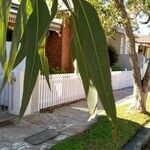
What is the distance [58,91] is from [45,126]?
91.7 inches

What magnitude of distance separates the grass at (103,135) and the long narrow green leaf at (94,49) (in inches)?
230

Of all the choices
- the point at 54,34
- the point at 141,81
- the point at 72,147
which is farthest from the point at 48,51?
the point at 72,147

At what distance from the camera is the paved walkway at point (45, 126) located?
7.16m

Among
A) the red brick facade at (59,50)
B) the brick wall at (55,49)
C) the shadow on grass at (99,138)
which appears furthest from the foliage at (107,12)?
the brick wall at (55,49)

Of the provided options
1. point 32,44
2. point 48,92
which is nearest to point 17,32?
point 32,44

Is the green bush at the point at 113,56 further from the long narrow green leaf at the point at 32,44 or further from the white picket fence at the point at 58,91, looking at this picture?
the long narrow green leaf at the point at 32,44

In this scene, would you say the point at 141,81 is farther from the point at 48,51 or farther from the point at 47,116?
the point at 48,51

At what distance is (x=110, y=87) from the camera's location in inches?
41.8

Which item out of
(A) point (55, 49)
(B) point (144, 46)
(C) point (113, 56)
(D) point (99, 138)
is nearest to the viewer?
(D) point (99, 138)

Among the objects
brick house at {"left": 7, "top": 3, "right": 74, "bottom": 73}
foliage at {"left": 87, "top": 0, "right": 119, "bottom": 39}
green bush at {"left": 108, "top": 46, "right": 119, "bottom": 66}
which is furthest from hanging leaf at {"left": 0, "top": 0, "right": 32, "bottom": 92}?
green bush at {"left": 108, "top": 46, "right": 119, "bottom": 66}

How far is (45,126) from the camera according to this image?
340 inches

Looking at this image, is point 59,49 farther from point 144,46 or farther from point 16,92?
point 144,46

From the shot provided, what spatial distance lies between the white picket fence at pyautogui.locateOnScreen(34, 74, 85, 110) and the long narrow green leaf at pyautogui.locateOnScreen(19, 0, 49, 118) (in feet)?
26.8

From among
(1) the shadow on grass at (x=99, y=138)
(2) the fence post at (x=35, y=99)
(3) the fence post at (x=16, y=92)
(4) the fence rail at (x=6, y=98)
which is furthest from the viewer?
(2) the fence post at (x=35, y=99)
